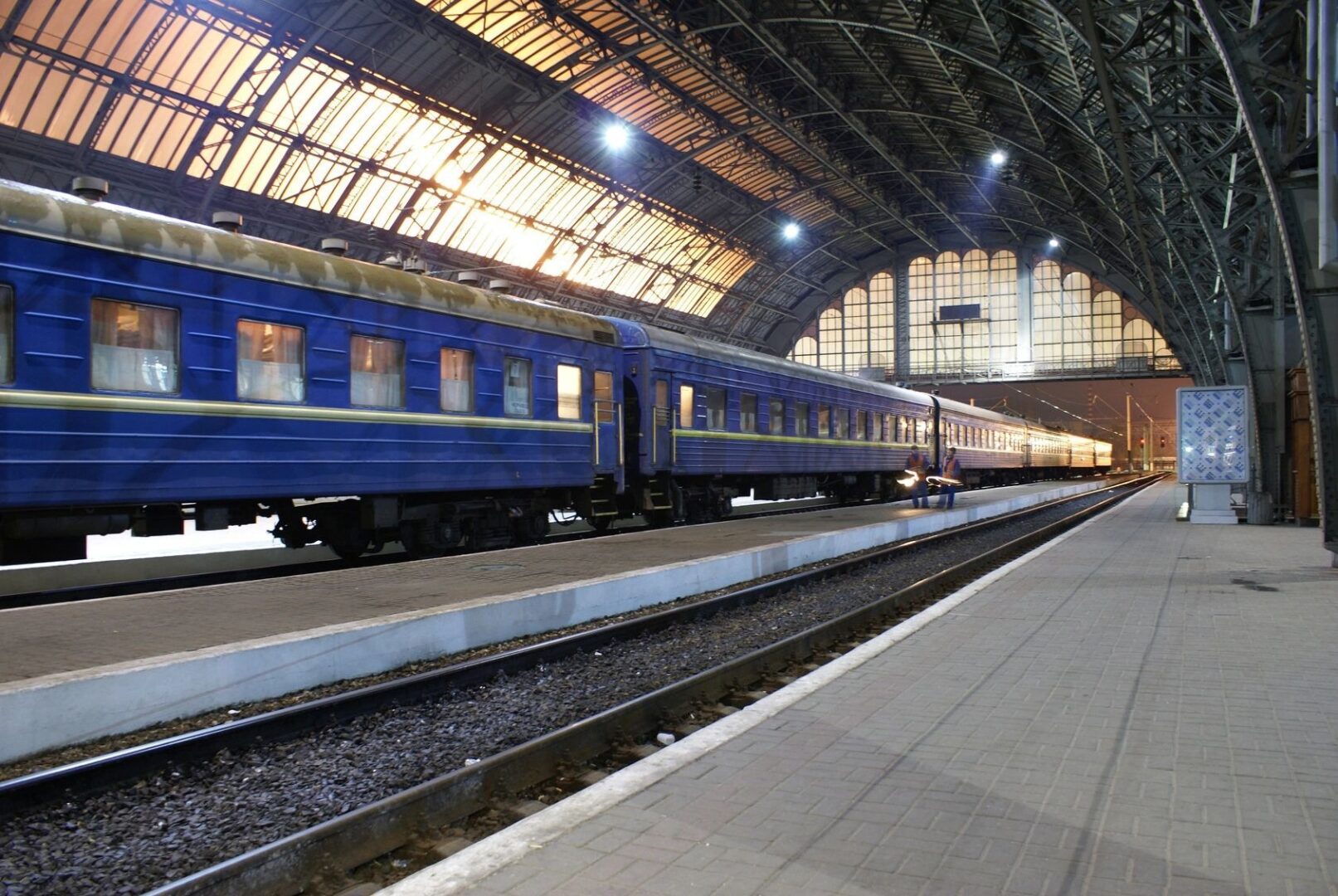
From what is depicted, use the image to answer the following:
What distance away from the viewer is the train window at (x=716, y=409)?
20.1 metres

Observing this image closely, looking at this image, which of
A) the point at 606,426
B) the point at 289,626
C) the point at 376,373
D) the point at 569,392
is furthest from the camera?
the point at 606,426

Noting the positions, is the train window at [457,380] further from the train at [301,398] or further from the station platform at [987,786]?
the station platform at [987,786]

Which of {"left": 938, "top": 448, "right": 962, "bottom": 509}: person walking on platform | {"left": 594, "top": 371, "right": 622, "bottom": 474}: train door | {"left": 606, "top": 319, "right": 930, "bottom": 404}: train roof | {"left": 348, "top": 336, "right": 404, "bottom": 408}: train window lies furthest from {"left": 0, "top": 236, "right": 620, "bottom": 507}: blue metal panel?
{"left": 938, "top": 448, "right": 962, "bottom": 509}: person walking on platform

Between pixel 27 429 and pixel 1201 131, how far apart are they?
26.3 metres

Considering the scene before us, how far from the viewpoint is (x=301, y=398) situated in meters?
11.3

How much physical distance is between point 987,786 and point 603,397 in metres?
12.9

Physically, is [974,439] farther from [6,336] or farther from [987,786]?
[987,786]

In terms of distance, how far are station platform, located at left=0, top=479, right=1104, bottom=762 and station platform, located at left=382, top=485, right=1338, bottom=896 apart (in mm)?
3205

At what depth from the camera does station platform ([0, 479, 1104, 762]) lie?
5848 millimetres

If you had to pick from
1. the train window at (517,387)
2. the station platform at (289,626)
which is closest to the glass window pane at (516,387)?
the train window at (517,387)

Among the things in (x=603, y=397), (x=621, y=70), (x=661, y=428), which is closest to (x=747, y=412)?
(x=661, y=428)

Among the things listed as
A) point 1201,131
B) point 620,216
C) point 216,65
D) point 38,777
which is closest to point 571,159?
point 620,216

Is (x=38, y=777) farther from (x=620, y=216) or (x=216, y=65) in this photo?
(x=620, y=216)

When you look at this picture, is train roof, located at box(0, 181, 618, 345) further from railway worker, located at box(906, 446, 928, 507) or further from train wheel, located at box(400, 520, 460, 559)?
railway worker, located at box(906, 446, 928, 507)
